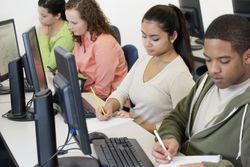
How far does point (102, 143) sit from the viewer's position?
4.89ft

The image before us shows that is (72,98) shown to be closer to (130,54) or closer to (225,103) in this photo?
(225,103)

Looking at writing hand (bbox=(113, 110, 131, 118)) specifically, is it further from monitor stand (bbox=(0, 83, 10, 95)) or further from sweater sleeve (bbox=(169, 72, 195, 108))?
monitor stand (bbox=(0, 83, 10, 95))

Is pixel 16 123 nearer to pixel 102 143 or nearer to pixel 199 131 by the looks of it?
pixel 102 143

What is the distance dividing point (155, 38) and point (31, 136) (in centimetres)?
72

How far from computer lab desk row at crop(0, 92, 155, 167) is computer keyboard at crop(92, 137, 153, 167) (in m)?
0.04

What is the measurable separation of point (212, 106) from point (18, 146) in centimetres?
80

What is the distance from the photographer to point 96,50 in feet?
8.04

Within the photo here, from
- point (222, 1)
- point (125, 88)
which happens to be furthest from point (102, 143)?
point (222, 1)

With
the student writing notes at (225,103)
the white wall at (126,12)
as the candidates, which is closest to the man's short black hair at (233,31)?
the student writing notes at (225,103)

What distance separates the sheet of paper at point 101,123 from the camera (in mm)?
1748

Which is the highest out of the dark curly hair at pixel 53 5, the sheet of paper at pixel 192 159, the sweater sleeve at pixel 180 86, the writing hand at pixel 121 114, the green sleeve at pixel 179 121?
the dark curly hair at pixel 53 5

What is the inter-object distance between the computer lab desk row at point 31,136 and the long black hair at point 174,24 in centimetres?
43

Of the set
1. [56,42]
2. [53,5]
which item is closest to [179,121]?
[56,42]

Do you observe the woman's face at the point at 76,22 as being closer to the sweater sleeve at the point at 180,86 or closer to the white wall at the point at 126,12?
the sweater sleeve at the point at 180,86
